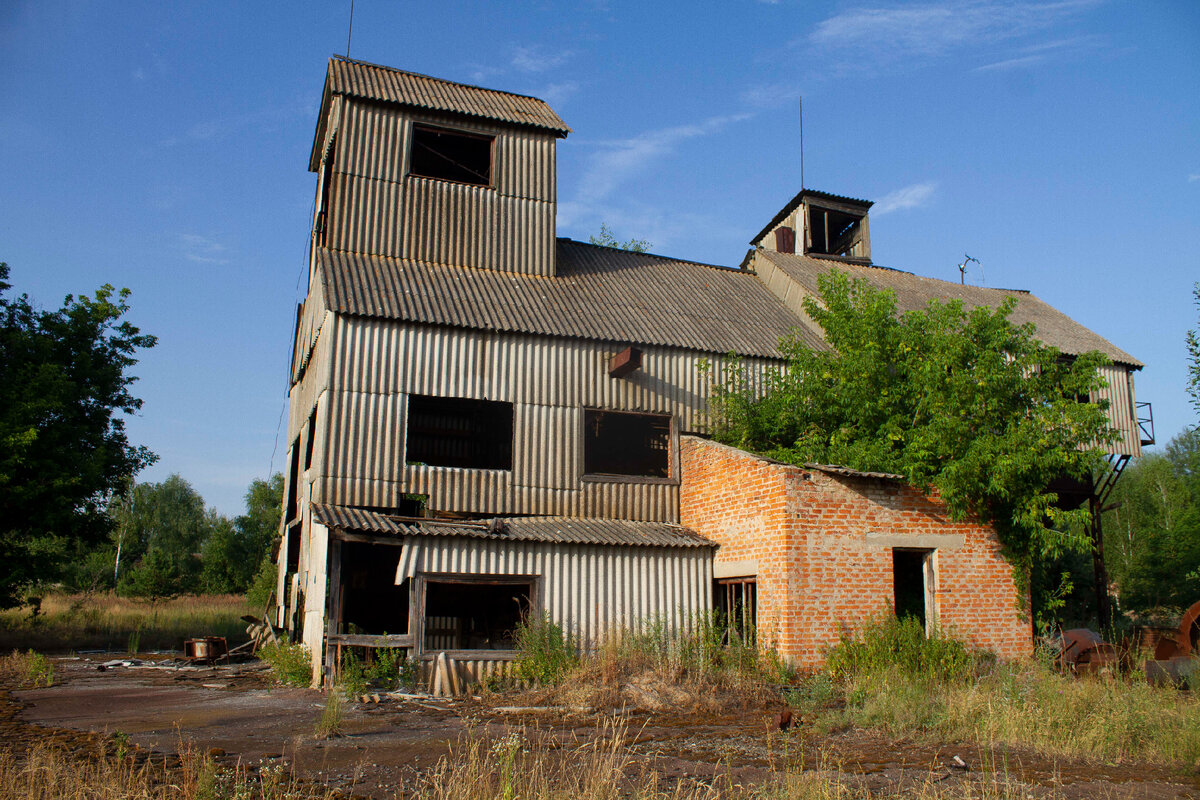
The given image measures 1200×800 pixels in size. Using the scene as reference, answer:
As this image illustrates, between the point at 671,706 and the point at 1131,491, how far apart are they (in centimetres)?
5051

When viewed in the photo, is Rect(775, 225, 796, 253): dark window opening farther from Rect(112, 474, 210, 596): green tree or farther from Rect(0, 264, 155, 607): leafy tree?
Rect(112, 474, 210, 596): green tree

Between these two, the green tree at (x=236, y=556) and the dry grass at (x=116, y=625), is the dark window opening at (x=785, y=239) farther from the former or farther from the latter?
the green tree at (x=236, y=556)

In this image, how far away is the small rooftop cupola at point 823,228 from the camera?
27.7 metres

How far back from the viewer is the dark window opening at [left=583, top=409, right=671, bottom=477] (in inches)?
760

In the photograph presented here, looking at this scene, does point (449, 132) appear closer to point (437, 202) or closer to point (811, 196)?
point (437, 202)

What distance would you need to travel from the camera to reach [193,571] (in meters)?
43.6

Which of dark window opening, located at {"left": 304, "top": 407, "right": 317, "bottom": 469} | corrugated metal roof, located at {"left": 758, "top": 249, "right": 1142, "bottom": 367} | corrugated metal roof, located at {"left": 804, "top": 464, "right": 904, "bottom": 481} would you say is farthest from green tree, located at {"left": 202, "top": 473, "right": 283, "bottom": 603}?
corrugated metal roof, located at {"left": 804, "top": 464, "right": 904, "bottom": 481}

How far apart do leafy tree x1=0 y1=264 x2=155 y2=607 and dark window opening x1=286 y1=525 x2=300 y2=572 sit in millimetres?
5285

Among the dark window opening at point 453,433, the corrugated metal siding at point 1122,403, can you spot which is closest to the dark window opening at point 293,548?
the dark window opening at point 453,433

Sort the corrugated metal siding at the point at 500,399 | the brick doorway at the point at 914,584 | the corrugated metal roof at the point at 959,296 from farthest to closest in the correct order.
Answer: the corrugated metal roof at the point at 959,296
the corrugated metal siding at the point at 500,399
the brick doorway at the point at 914,584

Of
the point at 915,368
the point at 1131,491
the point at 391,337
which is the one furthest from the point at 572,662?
the point at 1131,491

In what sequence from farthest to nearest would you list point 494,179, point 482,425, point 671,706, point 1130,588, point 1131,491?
point 1131,491 < point 1130,588 < point 482,425 < point 494,179 < point 671,706

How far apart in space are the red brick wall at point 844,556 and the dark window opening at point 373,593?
715cm

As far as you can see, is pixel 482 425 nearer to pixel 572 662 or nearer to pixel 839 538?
pixel 572 662
